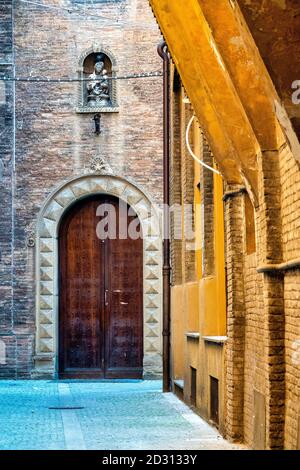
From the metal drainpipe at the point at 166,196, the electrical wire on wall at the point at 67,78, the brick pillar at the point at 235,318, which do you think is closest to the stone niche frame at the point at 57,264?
the electrical wire on wall at the point at 67,78

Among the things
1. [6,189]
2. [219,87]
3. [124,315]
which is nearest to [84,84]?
[6,189]

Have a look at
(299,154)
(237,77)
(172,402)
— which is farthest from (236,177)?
(172,402)

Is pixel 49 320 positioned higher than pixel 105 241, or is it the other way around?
pixel 105 241

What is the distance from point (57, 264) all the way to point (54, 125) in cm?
284

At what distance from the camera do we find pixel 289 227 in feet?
32.0

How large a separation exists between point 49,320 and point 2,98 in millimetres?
4632

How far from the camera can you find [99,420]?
14.6 metres

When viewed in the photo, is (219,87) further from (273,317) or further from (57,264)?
(57,264)

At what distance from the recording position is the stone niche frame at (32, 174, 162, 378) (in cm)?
2377

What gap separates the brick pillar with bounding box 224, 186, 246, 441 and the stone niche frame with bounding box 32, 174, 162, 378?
37.0 feet

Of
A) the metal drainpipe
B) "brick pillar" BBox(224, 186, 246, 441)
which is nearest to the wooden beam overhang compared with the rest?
"brick pillar" BBox(224, 186, 246, 441)

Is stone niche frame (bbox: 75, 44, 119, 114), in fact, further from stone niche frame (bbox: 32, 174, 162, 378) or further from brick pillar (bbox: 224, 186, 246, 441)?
brick pillar (bbox: 224, 186, 246, 441)

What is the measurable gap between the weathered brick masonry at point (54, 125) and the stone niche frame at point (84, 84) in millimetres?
82
